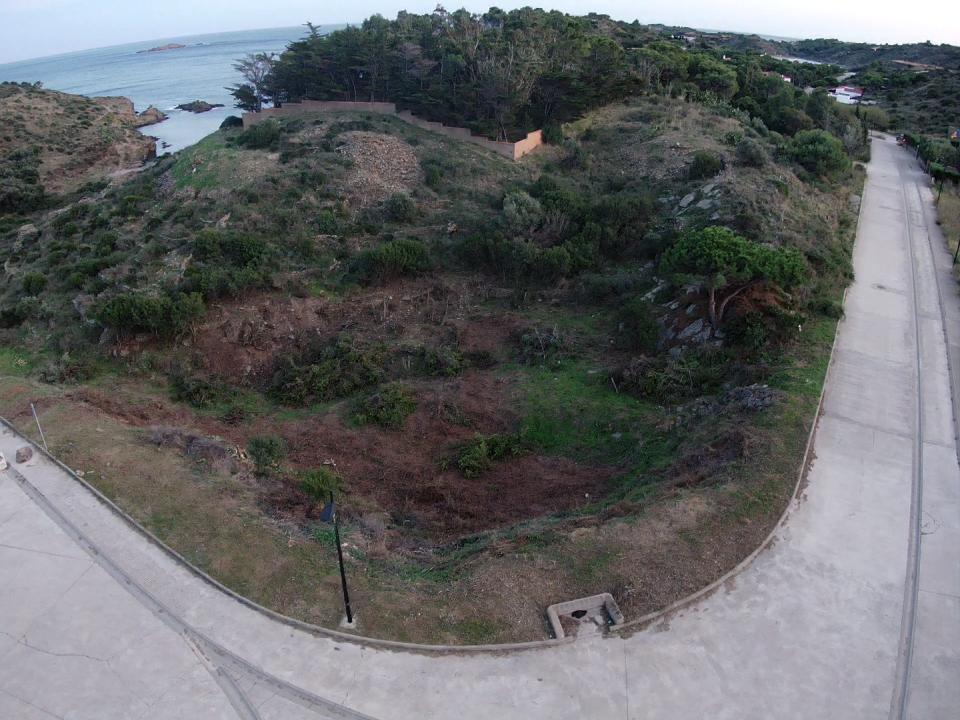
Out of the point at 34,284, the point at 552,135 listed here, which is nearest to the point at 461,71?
the point at 552,135

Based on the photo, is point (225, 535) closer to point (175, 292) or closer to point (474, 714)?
point (474, 714)

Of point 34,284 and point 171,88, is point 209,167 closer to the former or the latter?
point 34,284

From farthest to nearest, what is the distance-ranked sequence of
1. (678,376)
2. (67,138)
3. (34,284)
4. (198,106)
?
(198,106) → (67,138) → (34,284) → (678,376)

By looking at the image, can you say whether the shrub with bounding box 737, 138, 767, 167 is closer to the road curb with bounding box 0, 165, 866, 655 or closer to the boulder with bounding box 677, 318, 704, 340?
the boulder with bounding box 677, 318, 704, 340

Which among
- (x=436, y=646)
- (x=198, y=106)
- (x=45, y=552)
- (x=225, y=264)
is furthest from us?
(x=198, y=106)

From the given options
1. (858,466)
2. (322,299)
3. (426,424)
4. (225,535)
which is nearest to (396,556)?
(225,535)

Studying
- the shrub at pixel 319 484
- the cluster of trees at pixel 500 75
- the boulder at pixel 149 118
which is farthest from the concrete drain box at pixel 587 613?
the boulder at pixel 149 118

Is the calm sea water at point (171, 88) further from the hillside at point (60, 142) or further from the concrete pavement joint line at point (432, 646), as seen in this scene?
the concrete pavement joint line at point (432, 646)
